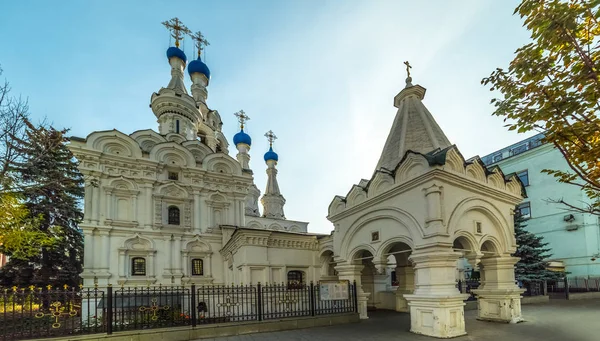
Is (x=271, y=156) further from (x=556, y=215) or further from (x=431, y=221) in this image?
(x=431, y=221)

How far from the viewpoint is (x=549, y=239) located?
2367 centimetres

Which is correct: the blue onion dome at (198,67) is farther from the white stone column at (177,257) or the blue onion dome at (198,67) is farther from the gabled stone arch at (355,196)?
the gabled stone arch at (355,196)

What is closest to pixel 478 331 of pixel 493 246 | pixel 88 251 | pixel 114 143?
pixel 493 246

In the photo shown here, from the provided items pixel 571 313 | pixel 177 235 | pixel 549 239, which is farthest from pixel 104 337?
pixel 549 239

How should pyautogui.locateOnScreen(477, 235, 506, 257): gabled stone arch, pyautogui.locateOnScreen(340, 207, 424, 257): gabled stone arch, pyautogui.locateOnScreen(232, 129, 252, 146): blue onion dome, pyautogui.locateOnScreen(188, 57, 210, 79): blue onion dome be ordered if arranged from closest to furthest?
pyautogui.locateOnScreen(340, 207, 424, 257): gabled stone arch, pyautogui.locateOnScreen(477, 235, 506, 257): gabled stone arch, pyautogui.locateOnScreen(188, 57, 210, 79): blue onion dome, pyautogui.locateOnScreen(232, 129, 252, 146): blue onion dome

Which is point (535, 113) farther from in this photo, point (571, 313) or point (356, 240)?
point (571, 313)

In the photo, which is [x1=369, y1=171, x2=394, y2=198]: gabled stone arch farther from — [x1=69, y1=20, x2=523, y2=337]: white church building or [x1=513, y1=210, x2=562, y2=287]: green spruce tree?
[x1=513, y1=210, x2=562, y2=287]: green spruce tree

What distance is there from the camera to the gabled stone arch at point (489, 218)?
8754mm

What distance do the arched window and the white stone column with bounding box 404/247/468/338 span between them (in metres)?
13.5

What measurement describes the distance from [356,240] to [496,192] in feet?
15.6

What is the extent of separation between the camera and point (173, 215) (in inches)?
695

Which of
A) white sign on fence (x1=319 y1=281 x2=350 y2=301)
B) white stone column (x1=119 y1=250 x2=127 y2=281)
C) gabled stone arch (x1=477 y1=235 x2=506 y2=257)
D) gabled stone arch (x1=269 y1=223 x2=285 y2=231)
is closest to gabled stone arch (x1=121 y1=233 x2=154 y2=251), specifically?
white stone column (x1=119 y1=250 x2=127 y2=281)

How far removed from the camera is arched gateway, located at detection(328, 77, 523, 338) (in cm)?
824

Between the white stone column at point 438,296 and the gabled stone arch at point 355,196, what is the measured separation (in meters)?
2.91
